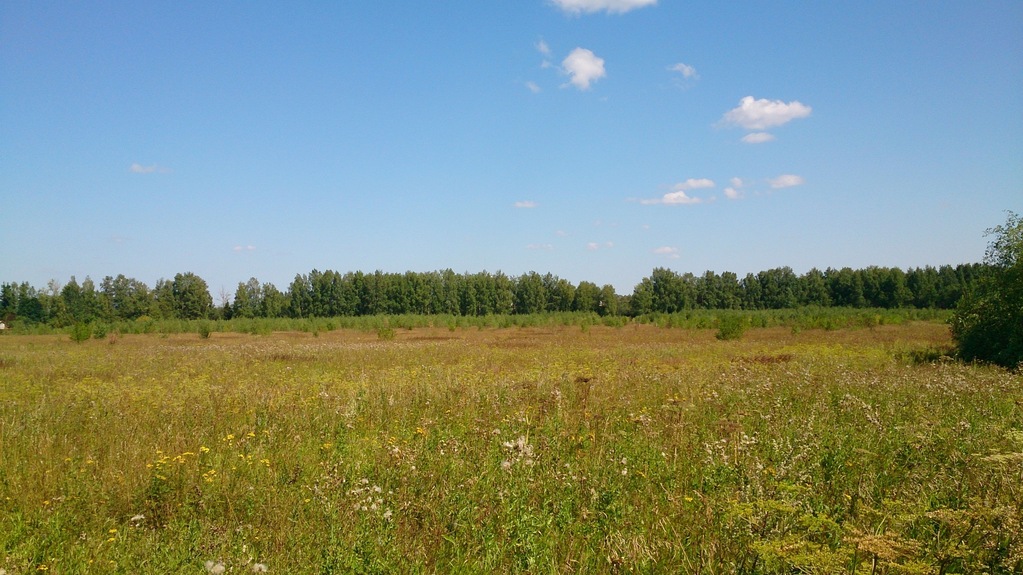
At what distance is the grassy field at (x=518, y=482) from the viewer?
10.9ft

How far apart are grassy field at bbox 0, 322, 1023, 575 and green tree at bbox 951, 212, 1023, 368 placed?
11.4 meters

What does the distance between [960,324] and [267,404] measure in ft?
78.2

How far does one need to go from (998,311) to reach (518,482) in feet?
70.7

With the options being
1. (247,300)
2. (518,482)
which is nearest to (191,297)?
(247,300)

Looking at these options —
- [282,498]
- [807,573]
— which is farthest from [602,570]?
[282,498]

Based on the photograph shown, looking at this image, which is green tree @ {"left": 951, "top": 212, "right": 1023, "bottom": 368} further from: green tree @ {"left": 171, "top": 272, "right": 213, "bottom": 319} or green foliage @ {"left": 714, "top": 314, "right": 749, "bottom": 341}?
green tree @ {"left": 171, "top": 272, "right": 213, "bottom": 319}

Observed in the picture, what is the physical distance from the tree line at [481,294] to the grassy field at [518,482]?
92107 mm

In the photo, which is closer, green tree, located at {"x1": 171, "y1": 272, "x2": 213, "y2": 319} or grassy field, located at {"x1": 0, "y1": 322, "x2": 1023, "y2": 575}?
grassy field, located at {"x1": 0, "y1": 322, "x2": 1023, "y2": 575}

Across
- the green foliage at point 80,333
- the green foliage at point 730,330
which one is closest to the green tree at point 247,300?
the green foliage at point 80,333

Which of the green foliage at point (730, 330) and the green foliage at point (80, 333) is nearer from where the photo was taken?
the green foliage at point (730, 330)

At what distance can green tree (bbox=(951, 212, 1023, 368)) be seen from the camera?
1711 cm

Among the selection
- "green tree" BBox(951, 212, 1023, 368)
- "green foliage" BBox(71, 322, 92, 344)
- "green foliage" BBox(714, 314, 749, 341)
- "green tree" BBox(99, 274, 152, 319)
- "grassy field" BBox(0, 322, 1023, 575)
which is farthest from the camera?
"green tree" BBox(99, 274, 152, 319)

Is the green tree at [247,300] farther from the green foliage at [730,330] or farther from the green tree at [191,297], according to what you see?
the green foliage at [730,330]

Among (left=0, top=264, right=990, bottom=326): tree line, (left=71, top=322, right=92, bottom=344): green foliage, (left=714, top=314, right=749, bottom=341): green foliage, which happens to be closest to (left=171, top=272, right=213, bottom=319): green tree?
(left=0, top=264, right=990, bottom=326): tree line
